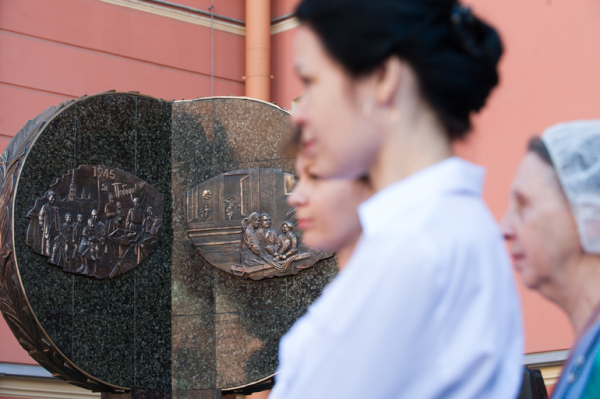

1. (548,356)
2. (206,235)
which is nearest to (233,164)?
(206,235)

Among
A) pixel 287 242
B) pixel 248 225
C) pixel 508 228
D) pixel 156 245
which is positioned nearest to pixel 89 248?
pixel 156 245

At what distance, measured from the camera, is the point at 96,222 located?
13.4 ft

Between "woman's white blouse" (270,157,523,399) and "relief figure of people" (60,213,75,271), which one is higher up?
"relief figure of people" (60,213,75,271)

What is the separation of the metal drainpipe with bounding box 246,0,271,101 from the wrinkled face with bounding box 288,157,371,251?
6.79 m

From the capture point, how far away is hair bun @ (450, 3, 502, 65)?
732 millimetres

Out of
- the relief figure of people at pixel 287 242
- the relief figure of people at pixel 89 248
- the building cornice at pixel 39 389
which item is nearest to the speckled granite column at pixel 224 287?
the relief figure of people at pixel 287 242

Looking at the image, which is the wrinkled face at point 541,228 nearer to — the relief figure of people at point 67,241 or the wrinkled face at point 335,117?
the wrinkled face at point 335,117

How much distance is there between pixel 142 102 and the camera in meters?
4.39

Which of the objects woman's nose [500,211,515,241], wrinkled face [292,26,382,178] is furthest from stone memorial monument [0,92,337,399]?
wrinkled face [292,26,382,178]

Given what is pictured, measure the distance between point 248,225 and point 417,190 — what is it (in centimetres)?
359

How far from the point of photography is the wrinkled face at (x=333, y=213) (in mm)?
1023

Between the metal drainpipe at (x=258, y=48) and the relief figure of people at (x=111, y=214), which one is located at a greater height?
the metal drainpipe at (x=258, y=48)

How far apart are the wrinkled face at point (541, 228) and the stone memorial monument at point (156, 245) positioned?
9.49 ft

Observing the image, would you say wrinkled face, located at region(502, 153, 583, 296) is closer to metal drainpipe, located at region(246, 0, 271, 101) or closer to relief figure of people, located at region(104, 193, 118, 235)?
relief figure of people, located at region(104, 193, 118, 235)
